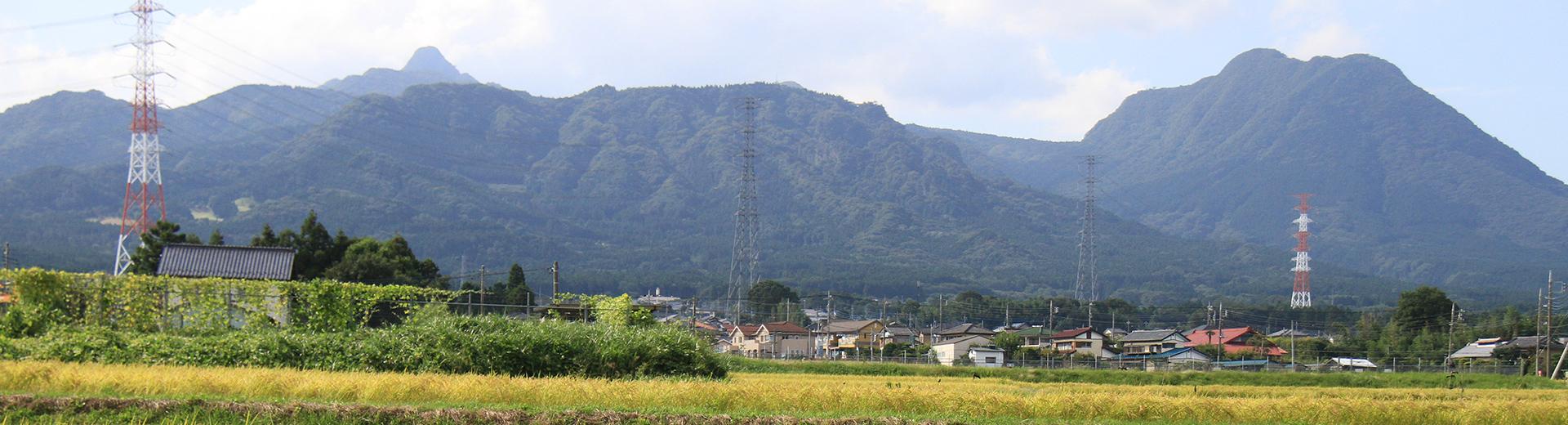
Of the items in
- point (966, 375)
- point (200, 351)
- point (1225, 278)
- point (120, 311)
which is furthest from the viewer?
point (1225, 278)

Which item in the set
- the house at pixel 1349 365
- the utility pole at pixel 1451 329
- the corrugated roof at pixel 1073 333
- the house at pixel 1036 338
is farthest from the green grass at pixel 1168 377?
the house at pixel 1036 338

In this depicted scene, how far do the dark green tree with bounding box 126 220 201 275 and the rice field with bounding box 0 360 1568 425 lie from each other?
39.2 meters

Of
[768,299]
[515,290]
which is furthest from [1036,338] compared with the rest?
[515,290]

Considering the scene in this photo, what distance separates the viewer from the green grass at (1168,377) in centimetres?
4366

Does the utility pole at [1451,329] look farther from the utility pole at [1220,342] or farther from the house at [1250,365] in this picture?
the utility pole at [1220,342]

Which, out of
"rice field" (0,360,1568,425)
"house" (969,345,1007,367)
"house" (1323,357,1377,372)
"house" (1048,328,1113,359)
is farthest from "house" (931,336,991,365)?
"rice field" (0,360,1568,425)

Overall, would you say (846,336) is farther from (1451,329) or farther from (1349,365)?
(1451,329)

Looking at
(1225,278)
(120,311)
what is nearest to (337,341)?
(120,311)

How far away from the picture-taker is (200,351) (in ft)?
78.4

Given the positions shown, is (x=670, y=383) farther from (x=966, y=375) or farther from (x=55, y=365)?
(x=966, y=375)

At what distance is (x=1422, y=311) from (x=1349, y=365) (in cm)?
1510

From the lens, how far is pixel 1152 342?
276ft

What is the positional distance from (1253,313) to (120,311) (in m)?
109

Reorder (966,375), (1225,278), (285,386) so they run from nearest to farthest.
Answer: (285,386) → (966,375) → (1225,278)
